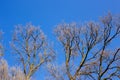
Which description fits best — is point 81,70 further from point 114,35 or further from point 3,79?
point 3,79

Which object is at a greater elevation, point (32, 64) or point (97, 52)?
point (32, 64)

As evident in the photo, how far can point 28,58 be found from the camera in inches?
1508

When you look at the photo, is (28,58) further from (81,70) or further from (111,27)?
(111,27)

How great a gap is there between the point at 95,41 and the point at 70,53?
291 centimetres

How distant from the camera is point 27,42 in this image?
39062 mm

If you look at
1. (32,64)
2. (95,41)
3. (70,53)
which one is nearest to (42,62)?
(32,64)

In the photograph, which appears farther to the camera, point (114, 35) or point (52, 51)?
point (52, 51)

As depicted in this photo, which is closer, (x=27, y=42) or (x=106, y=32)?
(x=106, y=32)

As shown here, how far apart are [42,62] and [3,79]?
7.81m

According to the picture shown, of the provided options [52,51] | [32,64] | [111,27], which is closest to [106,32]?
[111,27]

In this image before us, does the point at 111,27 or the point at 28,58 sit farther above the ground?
the point at 28,58

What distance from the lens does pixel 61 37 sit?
110ft

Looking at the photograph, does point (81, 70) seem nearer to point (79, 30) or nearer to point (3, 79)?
point (79, 30)

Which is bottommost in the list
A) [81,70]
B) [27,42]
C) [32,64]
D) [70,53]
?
[81,70]
